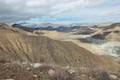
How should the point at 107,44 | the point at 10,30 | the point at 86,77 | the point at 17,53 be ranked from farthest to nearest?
the point at 107,44
the point at 10,30
the point at 17,53
the point at 86,77

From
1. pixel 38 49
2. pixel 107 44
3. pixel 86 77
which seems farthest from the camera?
pixel 107 44

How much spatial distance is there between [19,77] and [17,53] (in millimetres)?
37921

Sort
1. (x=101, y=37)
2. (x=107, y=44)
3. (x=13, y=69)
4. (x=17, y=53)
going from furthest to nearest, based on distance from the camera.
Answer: (x=101, y=37) → (x=107, y=44) → (x=17, y=53) → (x=13, y=69)

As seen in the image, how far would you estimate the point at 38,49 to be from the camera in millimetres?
51281

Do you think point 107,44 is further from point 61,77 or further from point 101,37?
point 61,77

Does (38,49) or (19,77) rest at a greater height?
(19,77)

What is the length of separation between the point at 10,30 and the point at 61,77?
4740 centimetres

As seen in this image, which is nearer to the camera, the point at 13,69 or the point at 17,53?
the point at 13,69

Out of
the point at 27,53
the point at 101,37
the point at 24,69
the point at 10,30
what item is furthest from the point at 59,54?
the point at 101,37

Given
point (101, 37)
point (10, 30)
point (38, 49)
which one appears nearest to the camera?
point (38, 49)

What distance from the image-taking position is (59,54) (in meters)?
51.7

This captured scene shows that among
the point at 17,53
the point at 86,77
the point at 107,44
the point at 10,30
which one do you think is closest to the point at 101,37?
the point at 107,44

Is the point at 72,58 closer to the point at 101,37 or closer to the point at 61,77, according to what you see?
the point at 61,77

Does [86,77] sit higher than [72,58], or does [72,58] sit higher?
[86,77]
